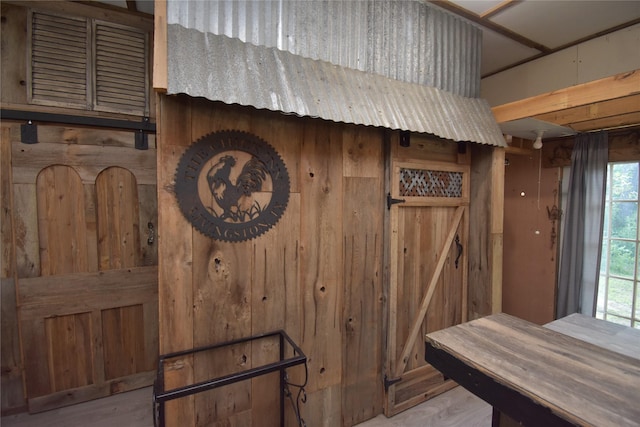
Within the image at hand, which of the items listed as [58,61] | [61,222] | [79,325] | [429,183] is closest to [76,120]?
[58,61]

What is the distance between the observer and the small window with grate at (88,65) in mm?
2133

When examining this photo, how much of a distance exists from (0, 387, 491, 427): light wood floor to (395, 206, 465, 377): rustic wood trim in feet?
1.12

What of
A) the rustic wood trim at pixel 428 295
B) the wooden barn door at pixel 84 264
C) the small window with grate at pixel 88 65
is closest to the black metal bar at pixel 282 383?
the rustic wood trim at pixel 428 295

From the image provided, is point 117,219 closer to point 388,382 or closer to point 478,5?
point 388,382

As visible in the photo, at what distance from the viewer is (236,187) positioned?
1619 mm

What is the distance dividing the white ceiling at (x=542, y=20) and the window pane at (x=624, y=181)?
113cm

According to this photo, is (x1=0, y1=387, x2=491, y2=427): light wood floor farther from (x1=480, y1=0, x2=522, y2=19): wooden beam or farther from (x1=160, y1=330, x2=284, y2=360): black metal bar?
(x1=480, y1=0, x2=522, y2=19): wooden beam

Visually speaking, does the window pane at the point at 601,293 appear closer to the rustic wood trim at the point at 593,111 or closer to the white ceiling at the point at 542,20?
the rustic wood trim at the point at 593,111

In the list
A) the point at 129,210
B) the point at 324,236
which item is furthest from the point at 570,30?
the point at 129,210

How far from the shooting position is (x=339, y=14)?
1.83 metres

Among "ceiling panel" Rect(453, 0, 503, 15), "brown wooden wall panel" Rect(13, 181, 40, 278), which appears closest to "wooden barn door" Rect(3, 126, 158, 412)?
"brown wooden wall panel" Rect(13, 181, 40, 278)

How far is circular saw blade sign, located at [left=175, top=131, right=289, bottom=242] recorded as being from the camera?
4.99 ft

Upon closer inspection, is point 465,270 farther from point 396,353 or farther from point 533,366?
point 533,366

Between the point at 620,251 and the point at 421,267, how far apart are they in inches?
72.6
